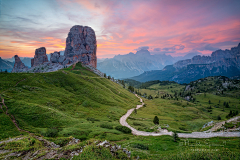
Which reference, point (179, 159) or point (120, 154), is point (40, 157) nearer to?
point (120, 154)

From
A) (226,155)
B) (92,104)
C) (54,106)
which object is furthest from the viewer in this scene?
(92,104)

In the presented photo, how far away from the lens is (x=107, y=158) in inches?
758

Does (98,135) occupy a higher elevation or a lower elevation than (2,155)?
lower

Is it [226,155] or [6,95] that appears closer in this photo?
[226,155]

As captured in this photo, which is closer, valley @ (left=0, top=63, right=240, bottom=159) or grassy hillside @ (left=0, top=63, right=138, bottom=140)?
valley @ (left=0, top=63, right=240, bottom=159)

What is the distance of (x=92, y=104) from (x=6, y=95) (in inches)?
1900

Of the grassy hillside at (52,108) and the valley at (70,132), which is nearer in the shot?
the valley at (70,132)

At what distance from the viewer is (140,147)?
3147 cm

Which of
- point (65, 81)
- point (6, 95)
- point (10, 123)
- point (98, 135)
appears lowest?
point (98, 135)

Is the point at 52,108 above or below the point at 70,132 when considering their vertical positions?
above

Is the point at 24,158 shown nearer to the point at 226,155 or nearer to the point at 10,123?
the point at 10,123

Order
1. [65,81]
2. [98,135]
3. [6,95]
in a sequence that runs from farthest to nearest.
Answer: [65,81], [6,95], [98,135]

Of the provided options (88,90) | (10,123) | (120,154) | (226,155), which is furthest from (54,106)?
(226,155)

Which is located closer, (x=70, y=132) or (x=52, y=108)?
(x=70, y=132)
